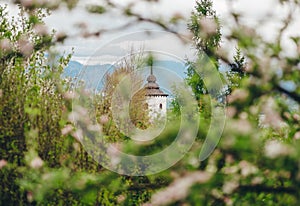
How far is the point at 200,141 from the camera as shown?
2598 mm

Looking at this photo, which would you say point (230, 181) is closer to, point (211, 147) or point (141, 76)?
point (211, 147)

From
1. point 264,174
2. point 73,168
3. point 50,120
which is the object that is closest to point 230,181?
point 264,174

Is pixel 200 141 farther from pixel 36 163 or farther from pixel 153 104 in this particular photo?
pixel 153 104

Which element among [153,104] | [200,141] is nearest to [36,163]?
[200,141]

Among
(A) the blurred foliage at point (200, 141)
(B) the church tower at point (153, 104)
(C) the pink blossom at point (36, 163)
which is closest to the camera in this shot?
(A) the blurred foliage at point (200, 141)

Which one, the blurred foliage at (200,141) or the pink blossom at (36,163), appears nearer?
the blurred foliage at (200,141)

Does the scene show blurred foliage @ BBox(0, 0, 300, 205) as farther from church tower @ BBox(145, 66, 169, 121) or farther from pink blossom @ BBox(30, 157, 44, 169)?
church tower @ BBox(145, 66, 169, 121)

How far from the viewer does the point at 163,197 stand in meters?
2.10

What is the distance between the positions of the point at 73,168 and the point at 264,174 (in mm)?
2035

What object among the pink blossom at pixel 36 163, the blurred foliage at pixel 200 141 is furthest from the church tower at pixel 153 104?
the pink blossom at pixel 36 163

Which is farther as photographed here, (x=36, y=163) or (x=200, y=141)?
(x=36, y=163)

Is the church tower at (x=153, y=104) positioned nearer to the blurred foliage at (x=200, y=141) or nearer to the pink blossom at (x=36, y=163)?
the blurred foliage at (x=200, y=141)

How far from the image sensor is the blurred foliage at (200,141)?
2047 millimetres

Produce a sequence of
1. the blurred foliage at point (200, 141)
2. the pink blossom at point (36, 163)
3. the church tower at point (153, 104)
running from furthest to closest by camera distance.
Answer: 1. the church tower at point (153, 104)
2. the pink blossom at point (36, 163)
3. the blurred foliage at point (200, 141)
